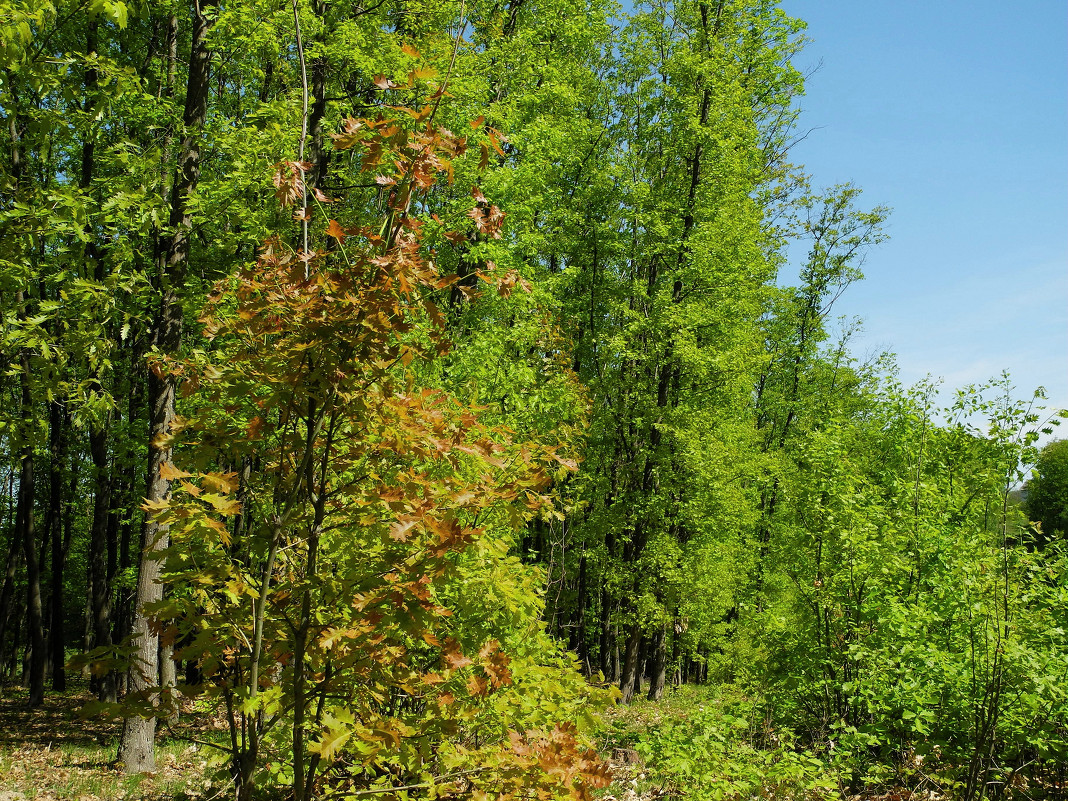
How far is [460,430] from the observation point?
2.73 metres

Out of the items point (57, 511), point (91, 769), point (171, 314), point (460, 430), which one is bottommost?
point (91, 769)

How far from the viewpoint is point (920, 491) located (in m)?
8.66

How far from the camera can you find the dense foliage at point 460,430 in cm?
263

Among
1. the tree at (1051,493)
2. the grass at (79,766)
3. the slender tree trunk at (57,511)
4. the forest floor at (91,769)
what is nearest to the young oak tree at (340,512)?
the forest floor at (91,769)

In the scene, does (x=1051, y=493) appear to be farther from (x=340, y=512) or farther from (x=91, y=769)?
(x=340, y=512)

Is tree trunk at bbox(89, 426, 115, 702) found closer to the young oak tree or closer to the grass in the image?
the grass

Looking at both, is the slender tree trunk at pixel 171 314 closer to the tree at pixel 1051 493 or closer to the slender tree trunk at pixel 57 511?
the slender tree trunk at pixel 57 511

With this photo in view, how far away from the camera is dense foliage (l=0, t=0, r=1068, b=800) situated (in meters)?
2.63

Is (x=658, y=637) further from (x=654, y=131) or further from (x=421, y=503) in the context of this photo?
(x=421, y=503)

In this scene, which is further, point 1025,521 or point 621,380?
point 621,380

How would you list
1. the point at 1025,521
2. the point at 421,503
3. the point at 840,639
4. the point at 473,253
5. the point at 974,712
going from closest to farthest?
the point at 421,503 → the point at 974,712 → the point at 840,639 → the point at 1025,521 → the point at 473,253

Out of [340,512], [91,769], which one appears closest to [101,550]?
[91,769]

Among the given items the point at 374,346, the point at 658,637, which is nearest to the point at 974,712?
the point at 374,346

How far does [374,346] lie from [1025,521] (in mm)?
8695
